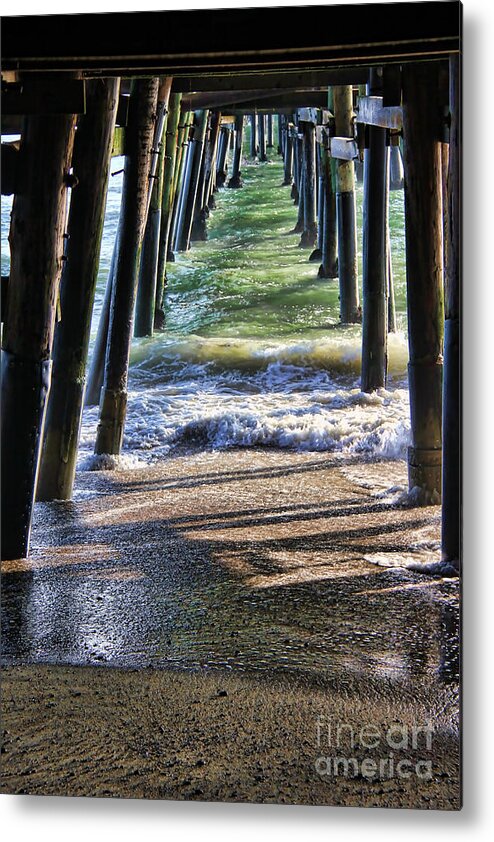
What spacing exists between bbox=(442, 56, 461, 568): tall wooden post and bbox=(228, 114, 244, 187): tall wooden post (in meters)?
0.65

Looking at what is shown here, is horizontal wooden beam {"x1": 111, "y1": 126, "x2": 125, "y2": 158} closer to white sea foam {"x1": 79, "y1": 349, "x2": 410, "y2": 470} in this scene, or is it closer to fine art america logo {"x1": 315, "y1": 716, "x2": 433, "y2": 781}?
white sea foam {"x1": 79, "y1": 349, "x2": 410, "y2": 470}

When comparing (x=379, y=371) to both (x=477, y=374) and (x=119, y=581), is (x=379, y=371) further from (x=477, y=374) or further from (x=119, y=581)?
(x=119, y=581)

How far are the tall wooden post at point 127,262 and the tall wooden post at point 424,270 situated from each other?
716mm

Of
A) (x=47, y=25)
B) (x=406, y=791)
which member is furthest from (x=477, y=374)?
(x=47, y=25)

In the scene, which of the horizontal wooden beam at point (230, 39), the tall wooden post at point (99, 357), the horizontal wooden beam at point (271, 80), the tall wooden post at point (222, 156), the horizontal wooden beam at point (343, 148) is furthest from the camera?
the horizontal wooden beam at point (343, 148)

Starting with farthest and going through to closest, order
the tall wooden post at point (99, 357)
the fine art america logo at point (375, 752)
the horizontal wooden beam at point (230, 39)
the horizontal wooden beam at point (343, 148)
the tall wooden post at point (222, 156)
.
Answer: the horizontal wooden beam at point (343, 148) → the tall wooden post at point (222, 156) → the tall wooden post at point (99, 357) → the horizontal wooden beam at point (230, 39) → the fine art america logo at point (375, 752)

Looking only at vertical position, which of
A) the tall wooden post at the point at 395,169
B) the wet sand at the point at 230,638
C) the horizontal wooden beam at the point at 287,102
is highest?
the horizontal wooden beam at the point at 287,102

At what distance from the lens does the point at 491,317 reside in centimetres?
259

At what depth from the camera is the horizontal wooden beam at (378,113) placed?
9.45 feet

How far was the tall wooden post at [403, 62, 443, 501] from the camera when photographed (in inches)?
107

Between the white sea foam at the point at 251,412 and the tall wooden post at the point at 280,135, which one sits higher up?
the tall wooden post at the point at 280,135

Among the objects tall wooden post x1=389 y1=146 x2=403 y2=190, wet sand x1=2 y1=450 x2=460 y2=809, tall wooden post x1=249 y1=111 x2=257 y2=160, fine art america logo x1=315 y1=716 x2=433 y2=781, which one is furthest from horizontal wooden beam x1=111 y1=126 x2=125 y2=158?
fine art america logo x1=315 y1=716 x2=433 y2=781

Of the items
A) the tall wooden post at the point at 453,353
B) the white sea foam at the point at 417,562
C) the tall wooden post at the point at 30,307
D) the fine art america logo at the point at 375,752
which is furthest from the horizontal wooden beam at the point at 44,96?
the fine art america logo at the point at 375,752

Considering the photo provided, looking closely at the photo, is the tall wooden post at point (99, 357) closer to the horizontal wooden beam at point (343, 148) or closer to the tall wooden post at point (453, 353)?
the horizontal wooden beam at point (343, 148)
